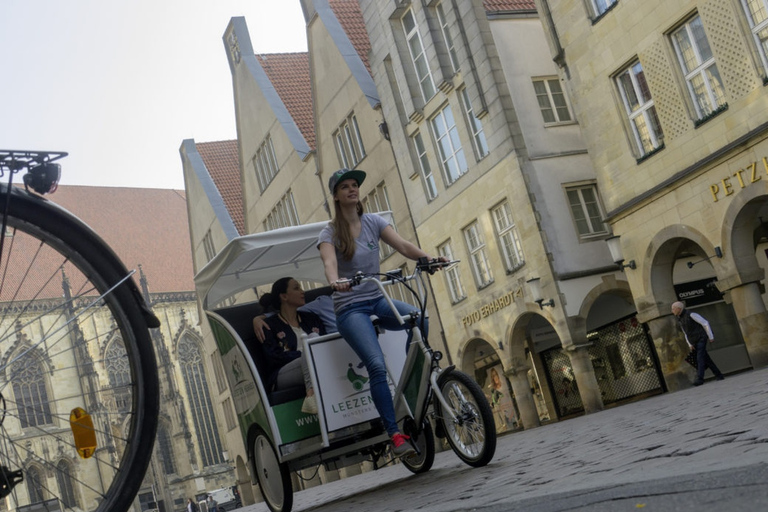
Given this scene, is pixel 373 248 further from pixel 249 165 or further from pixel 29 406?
pixel 249 165

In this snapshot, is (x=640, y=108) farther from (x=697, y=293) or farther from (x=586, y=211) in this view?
(x=697, y=293)

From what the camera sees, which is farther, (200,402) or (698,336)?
(200,402)

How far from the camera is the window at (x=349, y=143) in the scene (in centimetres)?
3409

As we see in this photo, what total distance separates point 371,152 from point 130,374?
28748 millimetres

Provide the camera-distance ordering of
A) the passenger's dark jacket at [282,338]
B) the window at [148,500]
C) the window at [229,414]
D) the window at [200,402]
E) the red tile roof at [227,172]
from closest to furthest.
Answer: the passenger's dark jacket at [282,338] → the red tile roof at [227,172] → the window at [229,414] → the window at [148,500] → the window at [200,402]

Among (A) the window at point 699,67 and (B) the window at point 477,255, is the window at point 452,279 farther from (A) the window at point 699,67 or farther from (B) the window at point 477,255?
(A) the window at point 699,67

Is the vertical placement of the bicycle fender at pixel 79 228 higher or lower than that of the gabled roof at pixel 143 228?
lower

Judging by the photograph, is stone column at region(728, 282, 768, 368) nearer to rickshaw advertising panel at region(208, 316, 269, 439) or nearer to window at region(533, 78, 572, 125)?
window at region(533, 78, 572, 125)

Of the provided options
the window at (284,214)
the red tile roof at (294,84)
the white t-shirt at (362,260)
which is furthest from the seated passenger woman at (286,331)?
the window at (284,214)

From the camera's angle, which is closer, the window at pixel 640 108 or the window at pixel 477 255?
the window at pixel 640 108

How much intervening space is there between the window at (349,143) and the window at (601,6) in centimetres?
1328

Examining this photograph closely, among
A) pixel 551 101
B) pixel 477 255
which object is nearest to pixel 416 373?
pixel 551 101

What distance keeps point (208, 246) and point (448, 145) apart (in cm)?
2582

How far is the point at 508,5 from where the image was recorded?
2741cm
